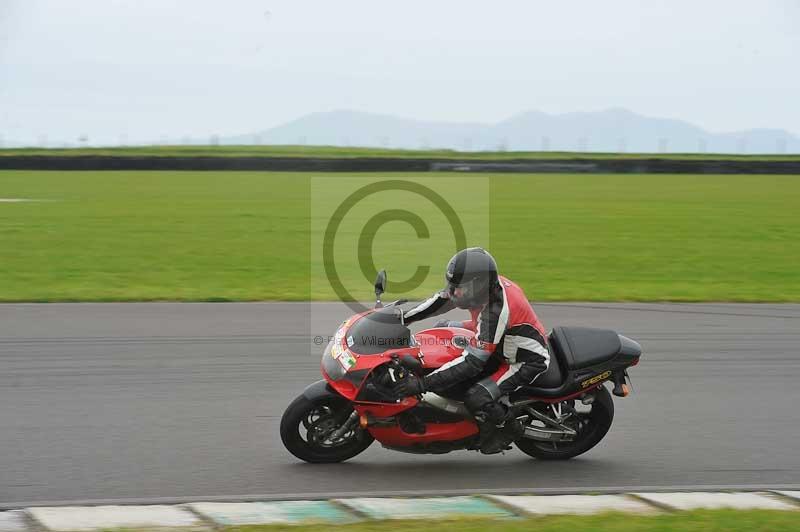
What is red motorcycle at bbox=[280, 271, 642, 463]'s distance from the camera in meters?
6.34

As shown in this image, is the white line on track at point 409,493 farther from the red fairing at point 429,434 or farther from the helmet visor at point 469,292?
the helmet visor at point 469,292

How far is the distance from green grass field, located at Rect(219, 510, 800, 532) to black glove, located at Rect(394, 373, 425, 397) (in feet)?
3.86

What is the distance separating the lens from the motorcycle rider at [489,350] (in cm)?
635

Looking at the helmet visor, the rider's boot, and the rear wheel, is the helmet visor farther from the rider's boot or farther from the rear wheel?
the rear wheel

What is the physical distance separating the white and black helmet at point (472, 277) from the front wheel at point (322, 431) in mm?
1070

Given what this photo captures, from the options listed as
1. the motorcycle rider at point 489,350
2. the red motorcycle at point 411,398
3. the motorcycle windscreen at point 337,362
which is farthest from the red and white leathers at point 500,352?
the motorcycle windscreen at point 337,362

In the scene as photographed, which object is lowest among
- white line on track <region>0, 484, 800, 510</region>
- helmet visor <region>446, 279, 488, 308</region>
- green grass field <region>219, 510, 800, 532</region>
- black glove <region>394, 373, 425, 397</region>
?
white line on track <region>0, 484, 800, 510</region>

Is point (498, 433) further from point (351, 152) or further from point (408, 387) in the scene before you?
point (351, 152)

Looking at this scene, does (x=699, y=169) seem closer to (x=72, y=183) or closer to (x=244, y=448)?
(x=72, y=183)

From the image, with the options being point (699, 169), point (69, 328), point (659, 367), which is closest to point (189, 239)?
point (69, 328)

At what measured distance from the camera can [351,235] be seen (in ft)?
75.5

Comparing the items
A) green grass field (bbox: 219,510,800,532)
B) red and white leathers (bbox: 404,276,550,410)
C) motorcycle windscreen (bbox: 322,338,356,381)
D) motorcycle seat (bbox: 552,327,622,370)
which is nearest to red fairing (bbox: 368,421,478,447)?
red and white leathers (bbox: 404,276,550,410)

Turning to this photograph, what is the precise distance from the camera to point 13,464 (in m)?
6.34

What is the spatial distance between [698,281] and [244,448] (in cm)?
1101
